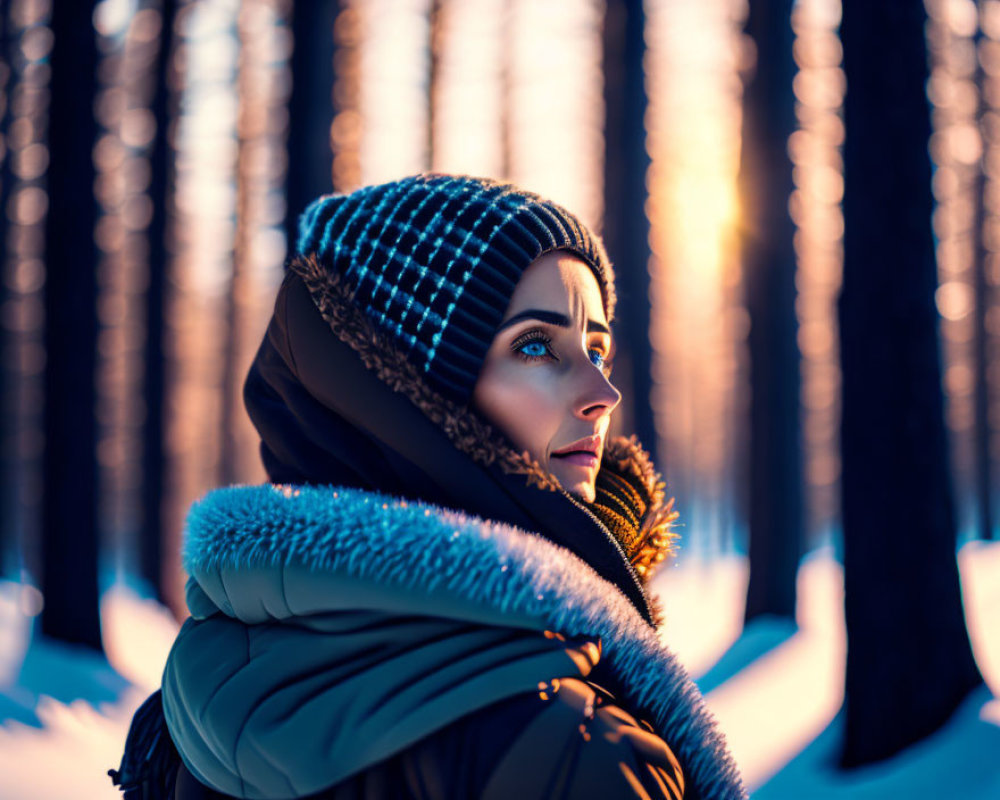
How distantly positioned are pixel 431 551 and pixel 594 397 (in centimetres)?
52

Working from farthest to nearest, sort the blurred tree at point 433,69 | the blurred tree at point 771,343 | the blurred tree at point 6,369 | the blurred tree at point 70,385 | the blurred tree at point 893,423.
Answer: the blurred tree at point 6,369 → the blurred tree at point 433,69 → the blurred tree at point 771,343 → the blurred tree at point 70,385 → the blurred tree at point 893,423

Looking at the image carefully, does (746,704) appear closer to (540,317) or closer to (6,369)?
(540,317)

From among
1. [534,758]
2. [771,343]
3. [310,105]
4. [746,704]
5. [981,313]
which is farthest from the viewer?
[981,313]

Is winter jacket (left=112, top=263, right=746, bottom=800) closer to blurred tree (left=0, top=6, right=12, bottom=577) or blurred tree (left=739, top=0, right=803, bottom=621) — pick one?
blurred tree (left=739, top=0, right=803, bottom=621)

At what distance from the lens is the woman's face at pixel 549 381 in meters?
1.50

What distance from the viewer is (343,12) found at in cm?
1012

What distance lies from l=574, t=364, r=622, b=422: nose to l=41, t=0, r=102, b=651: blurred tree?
297 inches

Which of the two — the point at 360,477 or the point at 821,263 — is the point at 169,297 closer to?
the point at 360,477

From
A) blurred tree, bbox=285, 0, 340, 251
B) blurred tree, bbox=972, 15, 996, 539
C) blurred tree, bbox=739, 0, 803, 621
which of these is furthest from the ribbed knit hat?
blurred tree, bbox=972, 15, 996, 539

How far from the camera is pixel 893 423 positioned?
428cm

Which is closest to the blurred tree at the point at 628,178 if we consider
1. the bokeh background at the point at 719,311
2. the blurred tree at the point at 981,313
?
the bokeh background at the point at 719,311

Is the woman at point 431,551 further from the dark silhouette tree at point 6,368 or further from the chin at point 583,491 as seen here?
the dark silhouette tree at point 6,368

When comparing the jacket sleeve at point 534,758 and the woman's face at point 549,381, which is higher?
the woman's face at point 549,381

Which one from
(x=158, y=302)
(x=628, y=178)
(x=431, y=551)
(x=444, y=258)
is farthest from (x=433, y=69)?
(x=431, y=551)
